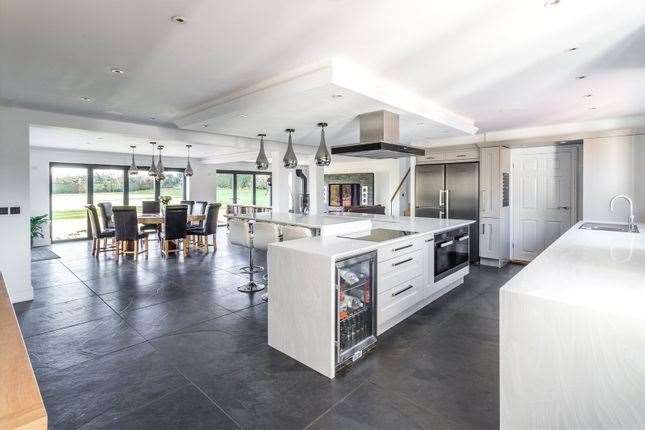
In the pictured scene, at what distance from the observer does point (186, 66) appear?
287 cm

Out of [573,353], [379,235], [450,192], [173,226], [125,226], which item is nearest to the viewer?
[573,353]

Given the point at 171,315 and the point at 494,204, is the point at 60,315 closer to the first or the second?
the point at 171,315

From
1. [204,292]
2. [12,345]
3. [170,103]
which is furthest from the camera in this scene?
[204,292]

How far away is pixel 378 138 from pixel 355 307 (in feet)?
6.47

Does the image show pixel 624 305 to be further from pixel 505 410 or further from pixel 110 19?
pixel 110 19

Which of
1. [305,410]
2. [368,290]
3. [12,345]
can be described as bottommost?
[305,410]

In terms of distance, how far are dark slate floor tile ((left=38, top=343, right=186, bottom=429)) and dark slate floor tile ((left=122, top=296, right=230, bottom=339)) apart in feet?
1.62

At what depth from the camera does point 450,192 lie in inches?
235

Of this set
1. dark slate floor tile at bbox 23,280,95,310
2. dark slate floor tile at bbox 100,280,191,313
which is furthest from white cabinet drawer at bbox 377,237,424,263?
dark slate floor tile at bbox 23,280,95,310

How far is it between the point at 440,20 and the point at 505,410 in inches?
81.9

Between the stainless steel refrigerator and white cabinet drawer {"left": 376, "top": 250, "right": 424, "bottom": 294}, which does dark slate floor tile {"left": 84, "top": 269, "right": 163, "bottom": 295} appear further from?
the stainless steel refrigerator

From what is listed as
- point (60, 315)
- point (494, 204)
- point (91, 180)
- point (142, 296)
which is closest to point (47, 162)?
point (91, 180)

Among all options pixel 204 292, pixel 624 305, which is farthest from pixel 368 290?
pixel 204 292

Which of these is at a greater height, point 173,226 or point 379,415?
point 173,226
